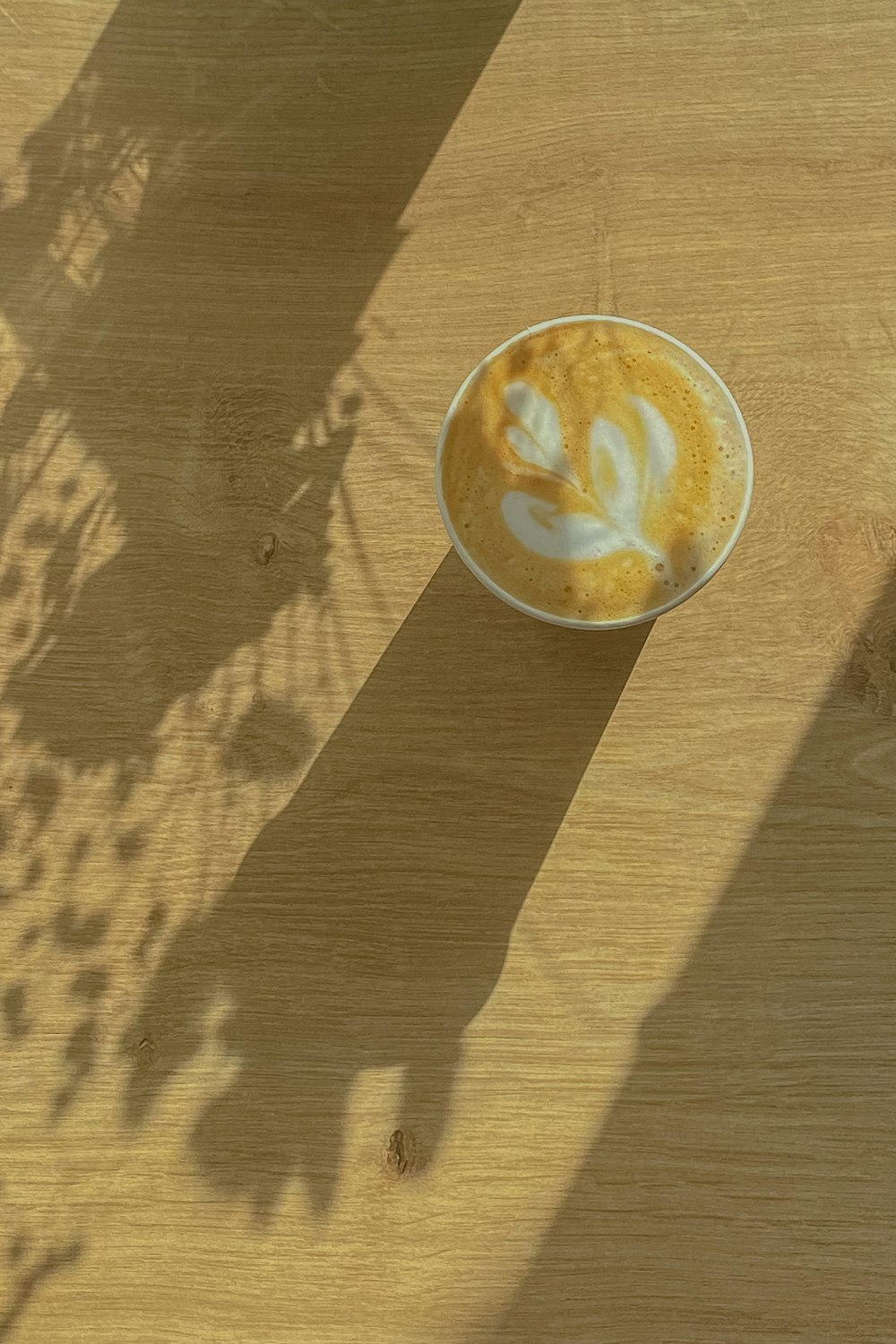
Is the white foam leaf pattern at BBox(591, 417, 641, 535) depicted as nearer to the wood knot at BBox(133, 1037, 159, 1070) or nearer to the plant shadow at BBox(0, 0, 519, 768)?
the plant shadow at BBox(0, 0, 519, 768)

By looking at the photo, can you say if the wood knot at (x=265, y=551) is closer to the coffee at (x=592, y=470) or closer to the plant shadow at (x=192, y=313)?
the plant shadow at (x=192, y=313)

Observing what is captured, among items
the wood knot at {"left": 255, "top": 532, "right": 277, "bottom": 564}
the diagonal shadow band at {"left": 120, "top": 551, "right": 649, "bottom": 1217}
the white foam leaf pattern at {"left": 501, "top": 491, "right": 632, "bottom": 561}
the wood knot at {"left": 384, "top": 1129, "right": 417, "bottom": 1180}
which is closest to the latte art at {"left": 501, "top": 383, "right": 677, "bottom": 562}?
the white foam leaf pattern at {"left": 501, "top": 491, "right": 632, "bottom": 561}

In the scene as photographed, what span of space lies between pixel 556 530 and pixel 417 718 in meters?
0.21

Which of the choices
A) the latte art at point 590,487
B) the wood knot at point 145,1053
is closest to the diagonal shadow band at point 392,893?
the wood knot at point 145,1053

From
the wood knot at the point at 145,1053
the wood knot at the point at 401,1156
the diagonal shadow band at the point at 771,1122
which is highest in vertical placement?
the wood knot at the point at 145,1053

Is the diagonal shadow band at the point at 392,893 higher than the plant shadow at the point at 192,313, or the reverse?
the plant shadow at the point at 192,313

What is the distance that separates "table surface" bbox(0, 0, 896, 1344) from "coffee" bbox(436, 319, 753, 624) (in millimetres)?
94

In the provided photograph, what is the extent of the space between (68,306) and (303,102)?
0.30 m

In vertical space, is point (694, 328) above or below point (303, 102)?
below

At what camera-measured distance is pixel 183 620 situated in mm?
984

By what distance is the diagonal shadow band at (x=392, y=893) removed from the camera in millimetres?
929

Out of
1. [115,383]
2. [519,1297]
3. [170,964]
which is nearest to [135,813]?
[170,964]

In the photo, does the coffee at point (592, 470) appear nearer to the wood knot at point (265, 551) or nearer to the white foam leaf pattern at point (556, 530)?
the white foam leaf pattern at point (556, 530)

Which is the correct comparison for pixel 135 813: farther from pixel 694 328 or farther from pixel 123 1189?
pixel 694 328
